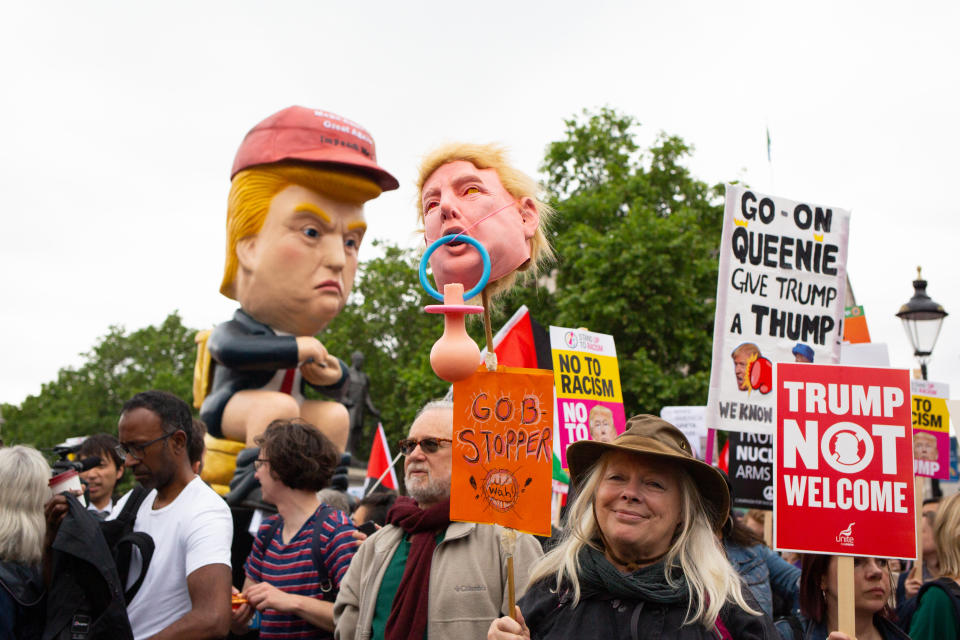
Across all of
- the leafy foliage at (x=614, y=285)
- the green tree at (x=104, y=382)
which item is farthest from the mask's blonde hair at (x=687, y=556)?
the green tree at (x=104, y=382)

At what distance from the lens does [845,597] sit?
3.06m

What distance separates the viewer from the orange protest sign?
9.47 ft

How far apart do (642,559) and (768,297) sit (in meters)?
2.80

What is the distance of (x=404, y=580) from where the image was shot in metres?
3.37

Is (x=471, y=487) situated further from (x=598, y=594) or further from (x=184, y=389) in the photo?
(x=184, y=389)

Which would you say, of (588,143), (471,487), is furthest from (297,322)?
(588,143)

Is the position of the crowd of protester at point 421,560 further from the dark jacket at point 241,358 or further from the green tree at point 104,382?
the green tree at point 104,382

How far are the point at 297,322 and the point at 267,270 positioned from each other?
57cm

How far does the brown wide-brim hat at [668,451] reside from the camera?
2.71 metres

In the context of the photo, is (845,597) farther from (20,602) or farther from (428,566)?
(20,602)

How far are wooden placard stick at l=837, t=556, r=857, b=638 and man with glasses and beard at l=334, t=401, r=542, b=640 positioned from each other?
40.2 inches

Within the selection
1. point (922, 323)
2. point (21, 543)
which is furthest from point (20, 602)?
point (922, 323)

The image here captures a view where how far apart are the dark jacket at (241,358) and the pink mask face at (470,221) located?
487cm

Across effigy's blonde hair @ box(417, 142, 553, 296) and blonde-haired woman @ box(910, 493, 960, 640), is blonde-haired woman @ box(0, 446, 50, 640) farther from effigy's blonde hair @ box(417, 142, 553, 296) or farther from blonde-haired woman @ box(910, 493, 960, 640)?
blonde-haired woman @ box(910, 493, 960, 640)
